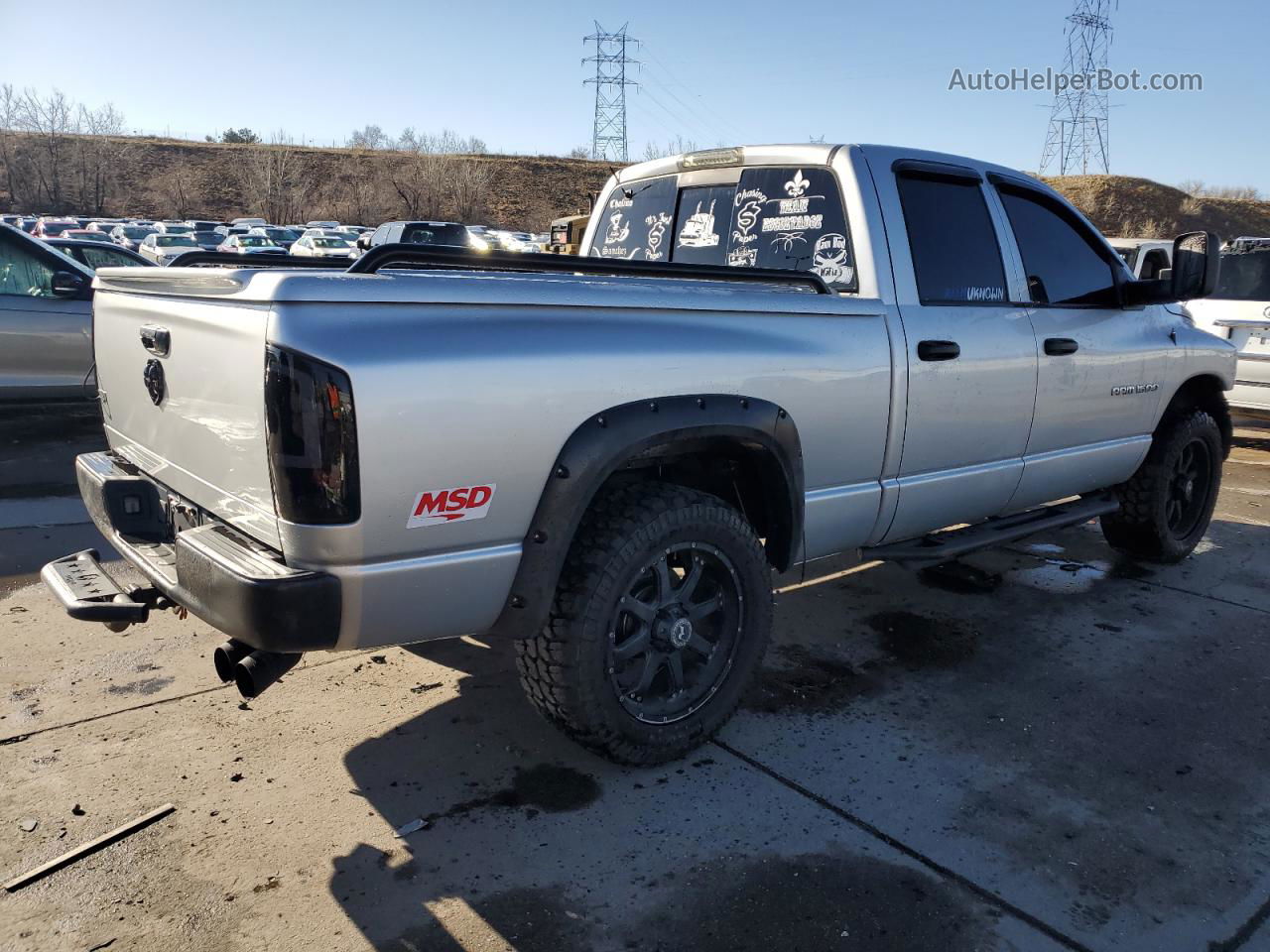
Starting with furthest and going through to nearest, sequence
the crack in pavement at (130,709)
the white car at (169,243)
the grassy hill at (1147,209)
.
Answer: the grassy hill at (1147,209) → the white car at (169,243) → the crack in pavement at (130,709)

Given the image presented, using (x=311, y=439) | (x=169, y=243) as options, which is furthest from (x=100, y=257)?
(x=169, y=243)

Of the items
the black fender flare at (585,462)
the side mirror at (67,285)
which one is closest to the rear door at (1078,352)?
the black fender flare at (585,462)

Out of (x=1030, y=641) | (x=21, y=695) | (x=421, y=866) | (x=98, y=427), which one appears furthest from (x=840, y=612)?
(x=98, y=427)

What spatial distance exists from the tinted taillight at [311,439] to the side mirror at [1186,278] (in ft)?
12.8

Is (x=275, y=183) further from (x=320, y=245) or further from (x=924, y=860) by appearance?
(x=924, y=860)

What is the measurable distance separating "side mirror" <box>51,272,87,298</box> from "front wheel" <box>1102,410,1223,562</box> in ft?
25.0

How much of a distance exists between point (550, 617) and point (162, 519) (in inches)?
49.6

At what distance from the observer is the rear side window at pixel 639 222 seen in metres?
4.42

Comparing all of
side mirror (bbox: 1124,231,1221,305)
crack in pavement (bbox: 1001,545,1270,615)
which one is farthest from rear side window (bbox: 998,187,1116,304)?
crack in pavement (bbox: 1001,545,1270,615)

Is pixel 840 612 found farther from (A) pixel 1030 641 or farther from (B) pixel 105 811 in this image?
(B) pixel 105 811

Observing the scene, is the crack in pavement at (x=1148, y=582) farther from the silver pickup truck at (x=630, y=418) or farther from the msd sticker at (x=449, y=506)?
the msd sticker at (x=449, y=506)

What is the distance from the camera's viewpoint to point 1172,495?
18.0 ft

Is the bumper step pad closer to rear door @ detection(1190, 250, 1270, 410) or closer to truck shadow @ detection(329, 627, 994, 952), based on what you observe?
truck shadow @ detection(329, 627, 994, 952)

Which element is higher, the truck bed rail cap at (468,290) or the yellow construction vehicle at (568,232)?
the yellow construction vehicle at (568,232)
